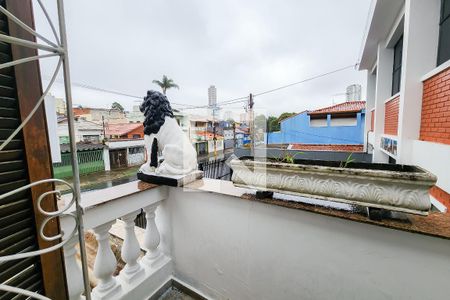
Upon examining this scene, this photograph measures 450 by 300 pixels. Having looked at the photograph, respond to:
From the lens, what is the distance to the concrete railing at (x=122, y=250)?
98cm

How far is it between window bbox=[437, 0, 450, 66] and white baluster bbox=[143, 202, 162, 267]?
3.38m

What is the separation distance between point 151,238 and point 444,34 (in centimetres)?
372

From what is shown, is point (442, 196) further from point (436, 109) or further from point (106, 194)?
point (106, 194)

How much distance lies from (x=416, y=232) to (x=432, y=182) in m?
0.22

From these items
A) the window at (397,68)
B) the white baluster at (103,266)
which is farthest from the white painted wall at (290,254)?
the window at (397,68)

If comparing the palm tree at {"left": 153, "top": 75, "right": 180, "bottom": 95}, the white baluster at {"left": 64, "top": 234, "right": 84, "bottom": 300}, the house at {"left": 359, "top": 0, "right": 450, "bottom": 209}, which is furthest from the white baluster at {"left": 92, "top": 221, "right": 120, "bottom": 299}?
the palm tree at {"left": 153, "top": 75, "right": 180, "bottom": 95}

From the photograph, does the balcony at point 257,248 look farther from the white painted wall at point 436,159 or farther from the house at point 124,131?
the house at point 124,131

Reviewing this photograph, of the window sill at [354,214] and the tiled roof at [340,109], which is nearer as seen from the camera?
the window sill at [354,214]

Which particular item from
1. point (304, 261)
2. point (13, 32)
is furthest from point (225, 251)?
point (13, 32)

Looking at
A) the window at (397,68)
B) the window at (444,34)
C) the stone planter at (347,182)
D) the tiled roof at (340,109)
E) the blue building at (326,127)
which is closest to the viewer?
the stone planter at (347,182)

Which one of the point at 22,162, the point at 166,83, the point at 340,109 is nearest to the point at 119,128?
the point at 166,83

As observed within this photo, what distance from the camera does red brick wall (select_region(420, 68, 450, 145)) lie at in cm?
173

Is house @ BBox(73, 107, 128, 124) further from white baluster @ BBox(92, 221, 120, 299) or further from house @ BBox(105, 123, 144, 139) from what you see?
white baluster @ BBox(92, 221, 120, 299)

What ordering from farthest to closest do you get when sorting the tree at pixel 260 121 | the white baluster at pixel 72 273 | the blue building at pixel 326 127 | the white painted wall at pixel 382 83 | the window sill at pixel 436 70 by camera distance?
the blue building at pixel 326 127
the white painted wall at pixel 382 83
the tree at pixel 260 121
the window sill at pixel 436 70
the white baluster at pixel 72 273
